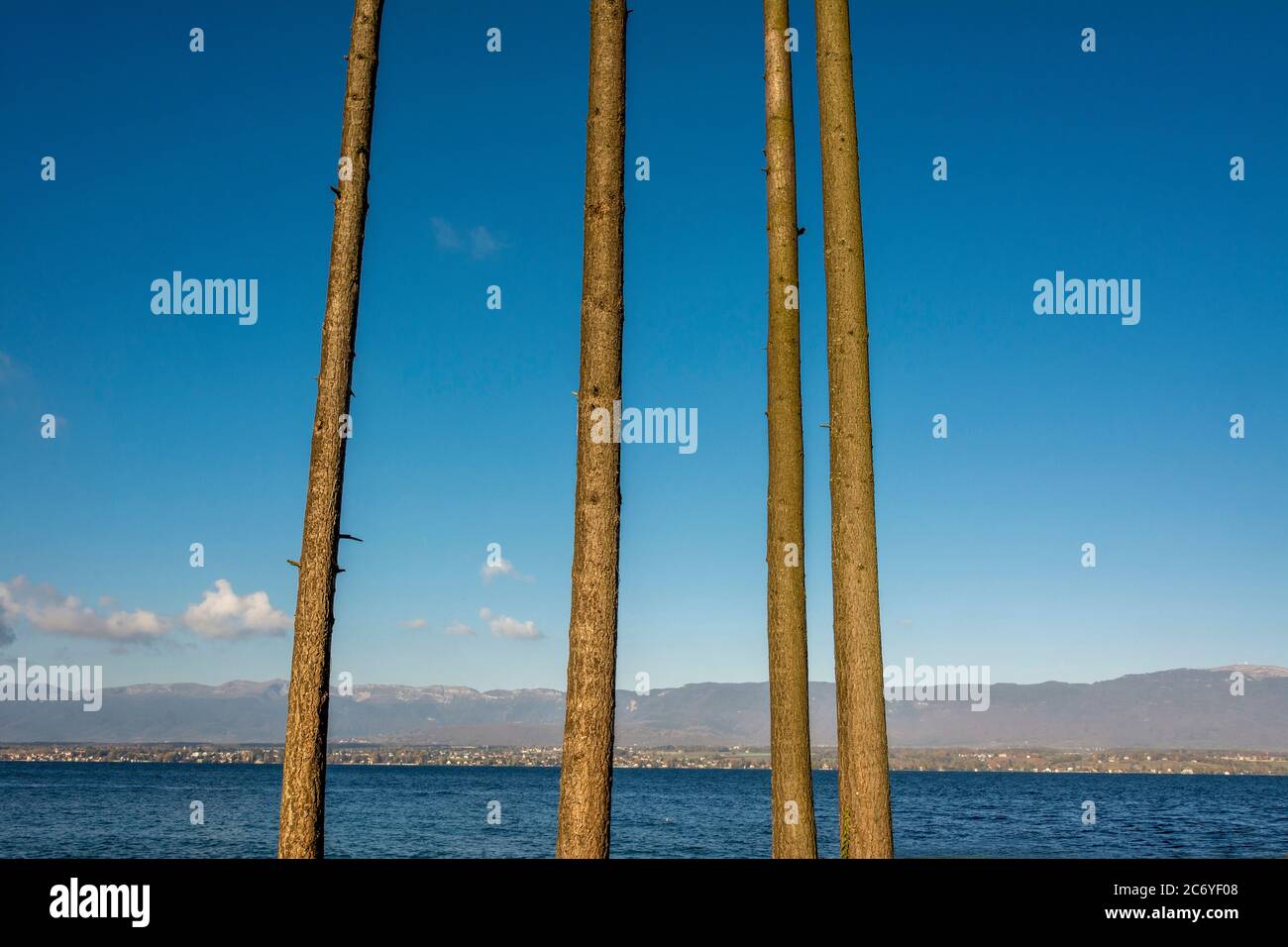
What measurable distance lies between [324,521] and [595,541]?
317 centimetres

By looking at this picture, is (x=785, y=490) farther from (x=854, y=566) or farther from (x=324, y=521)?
(x=324, y=521)

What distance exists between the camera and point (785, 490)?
32.3 feet

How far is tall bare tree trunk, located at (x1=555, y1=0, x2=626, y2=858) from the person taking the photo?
6.26m

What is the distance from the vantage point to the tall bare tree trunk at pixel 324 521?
8359mm

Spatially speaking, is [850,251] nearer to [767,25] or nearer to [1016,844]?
[767,25]

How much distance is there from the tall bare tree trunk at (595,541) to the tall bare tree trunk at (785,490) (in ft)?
10.9

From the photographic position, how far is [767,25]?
1054cm

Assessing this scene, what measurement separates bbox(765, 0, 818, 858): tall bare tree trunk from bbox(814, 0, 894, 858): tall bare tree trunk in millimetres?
2173

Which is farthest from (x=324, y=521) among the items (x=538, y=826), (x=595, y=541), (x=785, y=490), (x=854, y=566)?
(x=538, y=826)

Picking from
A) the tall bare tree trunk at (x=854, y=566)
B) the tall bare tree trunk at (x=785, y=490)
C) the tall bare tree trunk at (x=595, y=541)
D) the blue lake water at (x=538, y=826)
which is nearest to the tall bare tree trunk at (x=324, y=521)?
the tall bare tree trunk at (x=595, y=541)

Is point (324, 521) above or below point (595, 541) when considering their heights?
above

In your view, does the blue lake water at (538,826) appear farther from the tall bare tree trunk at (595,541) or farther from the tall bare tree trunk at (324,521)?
the tall bare tree trunk at (595,541)
